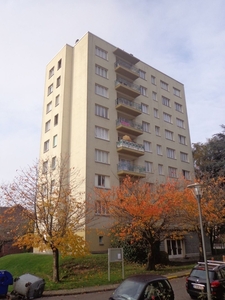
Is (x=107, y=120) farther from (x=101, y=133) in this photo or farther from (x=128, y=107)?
(x=128, y=107)

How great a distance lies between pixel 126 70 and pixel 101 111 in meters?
7.51

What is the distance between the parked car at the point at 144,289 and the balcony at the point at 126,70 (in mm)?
28773

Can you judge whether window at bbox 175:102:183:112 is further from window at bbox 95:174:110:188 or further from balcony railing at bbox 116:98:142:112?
window at bbox 95:174:110:188

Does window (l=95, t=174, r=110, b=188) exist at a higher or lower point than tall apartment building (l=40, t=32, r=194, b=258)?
lower

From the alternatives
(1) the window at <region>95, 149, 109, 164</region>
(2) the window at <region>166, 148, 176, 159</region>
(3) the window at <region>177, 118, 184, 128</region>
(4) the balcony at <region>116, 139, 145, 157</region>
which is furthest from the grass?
(3) the window at <region>177, 118, 184, 128</region>

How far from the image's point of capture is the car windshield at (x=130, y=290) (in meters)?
→ 8.32

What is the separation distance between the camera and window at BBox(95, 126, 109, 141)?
29388 mm

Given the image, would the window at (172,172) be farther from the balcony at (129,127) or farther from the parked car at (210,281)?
the parked car at (210,281)

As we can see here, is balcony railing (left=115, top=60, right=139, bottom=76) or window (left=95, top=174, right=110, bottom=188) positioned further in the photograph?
balcony railing (left=115, top=60, right=139, bottom=76)

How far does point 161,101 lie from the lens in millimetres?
38969

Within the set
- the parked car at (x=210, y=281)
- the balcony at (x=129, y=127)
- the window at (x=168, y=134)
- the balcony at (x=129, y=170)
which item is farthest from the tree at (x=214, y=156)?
the parked car at (x=210, y=281)

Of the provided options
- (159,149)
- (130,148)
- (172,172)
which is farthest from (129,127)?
(172,172)

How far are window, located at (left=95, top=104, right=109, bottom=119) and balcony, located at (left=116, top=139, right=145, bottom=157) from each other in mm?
3641

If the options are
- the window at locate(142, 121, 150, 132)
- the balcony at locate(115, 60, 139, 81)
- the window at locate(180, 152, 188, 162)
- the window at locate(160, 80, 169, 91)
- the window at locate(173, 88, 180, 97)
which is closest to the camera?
the balcony at locate(115, 60, 139, 81)
